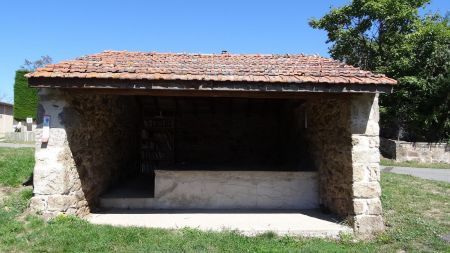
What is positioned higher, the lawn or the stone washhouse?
the stone washhouse

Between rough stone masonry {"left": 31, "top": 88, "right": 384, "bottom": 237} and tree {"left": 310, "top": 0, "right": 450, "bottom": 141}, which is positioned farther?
tree {"left": 310, "top": 0, "right": 450, "bottom": 141}

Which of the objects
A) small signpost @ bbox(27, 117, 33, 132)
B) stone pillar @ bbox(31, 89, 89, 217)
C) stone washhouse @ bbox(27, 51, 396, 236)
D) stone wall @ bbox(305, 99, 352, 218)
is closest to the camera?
stone washhouse @ bbox(27, 51, 396, 236)

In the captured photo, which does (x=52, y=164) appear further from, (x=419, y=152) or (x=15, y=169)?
(x=419, y=152)

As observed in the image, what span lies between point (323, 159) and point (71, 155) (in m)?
4.74

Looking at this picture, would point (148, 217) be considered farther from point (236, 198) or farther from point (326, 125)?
point (326, 125)

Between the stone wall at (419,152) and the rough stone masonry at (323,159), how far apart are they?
11329 mm

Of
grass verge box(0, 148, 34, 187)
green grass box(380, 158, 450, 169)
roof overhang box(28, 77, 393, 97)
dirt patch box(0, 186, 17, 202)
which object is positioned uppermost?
roof overhang box(28, 77, 393, 97)

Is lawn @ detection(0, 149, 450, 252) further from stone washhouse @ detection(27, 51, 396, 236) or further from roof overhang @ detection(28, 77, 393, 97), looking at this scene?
roof overhang @ detection(28, 77, 393, 97)

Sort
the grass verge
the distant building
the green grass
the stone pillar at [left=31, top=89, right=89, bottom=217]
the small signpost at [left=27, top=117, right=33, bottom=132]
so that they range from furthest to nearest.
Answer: the distant building, the small signpost at [left=27, top=117, right=33, bottom=132], the green grass, the grass verge, the stone pillar at [left=31, top=89, right=89, bottom=217]

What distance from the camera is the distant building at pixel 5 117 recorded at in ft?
120

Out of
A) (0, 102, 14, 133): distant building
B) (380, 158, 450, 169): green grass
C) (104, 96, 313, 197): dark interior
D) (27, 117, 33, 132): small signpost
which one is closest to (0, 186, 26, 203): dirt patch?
(104, 96, 313, 197): dark interior

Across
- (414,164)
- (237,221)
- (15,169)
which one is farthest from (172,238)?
(414,164)

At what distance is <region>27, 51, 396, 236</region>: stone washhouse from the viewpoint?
622 centimetres

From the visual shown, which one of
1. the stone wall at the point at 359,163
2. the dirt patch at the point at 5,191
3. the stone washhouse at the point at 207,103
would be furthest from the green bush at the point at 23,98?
the stone wall at the point at 359,163
